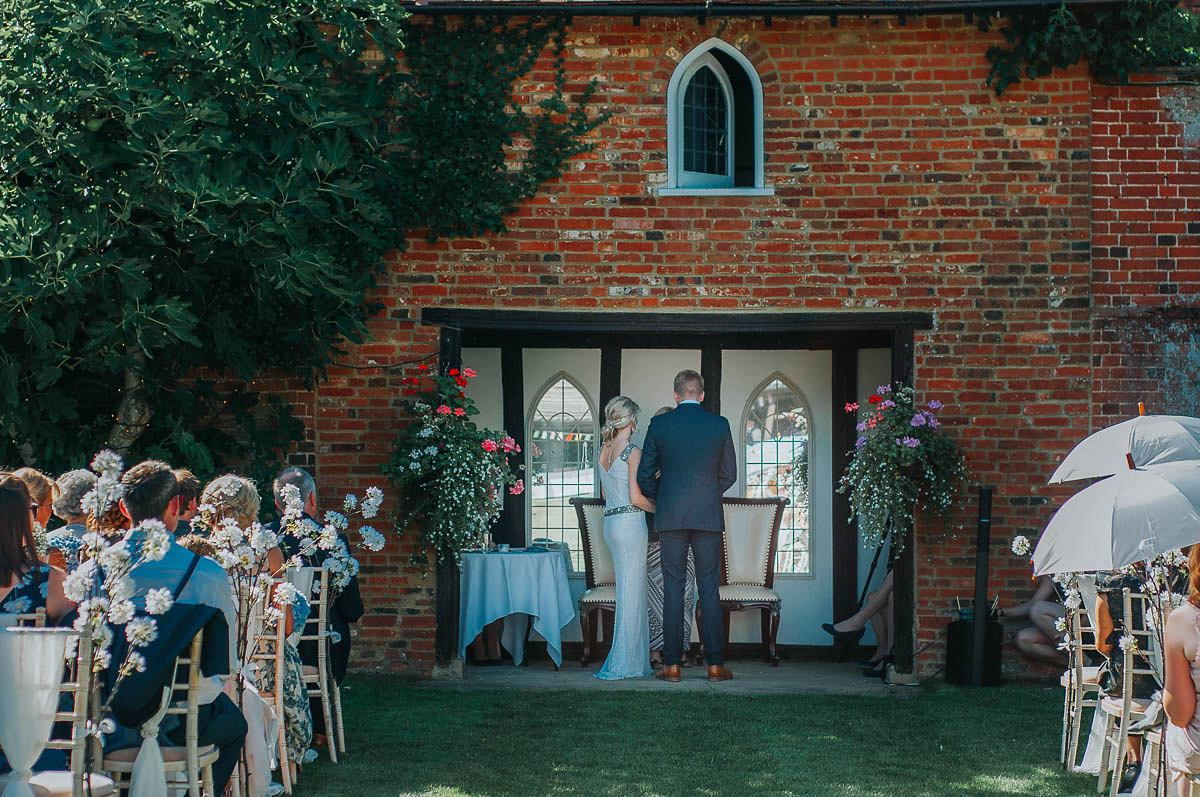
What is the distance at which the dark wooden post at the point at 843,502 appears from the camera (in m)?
10.3

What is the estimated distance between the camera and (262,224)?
732 cm

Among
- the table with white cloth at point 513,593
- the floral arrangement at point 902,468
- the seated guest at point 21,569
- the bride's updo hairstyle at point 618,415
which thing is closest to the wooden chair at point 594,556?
the table with white cloth at point 513,593

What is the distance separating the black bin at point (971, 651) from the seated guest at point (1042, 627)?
17cm

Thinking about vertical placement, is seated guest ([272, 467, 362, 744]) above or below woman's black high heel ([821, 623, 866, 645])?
above

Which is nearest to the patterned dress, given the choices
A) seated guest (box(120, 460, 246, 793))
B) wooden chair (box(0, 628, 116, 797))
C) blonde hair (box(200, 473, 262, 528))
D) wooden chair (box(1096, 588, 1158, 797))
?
blonde hair (box(200, 473, 262, 528))

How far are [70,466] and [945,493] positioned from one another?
5.59 metres

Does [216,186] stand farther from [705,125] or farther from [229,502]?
[705,125]

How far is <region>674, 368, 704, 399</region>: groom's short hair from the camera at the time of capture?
8.77m

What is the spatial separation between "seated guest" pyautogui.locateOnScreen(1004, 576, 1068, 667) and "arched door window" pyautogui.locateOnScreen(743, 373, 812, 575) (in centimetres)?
220

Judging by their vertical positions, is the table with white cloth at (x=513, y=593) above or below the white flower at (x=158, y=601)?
below

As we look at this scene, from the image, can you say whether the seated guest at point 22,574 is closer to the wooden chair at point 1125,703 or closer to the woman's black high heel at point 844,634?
the wooden chair at point 1125,703

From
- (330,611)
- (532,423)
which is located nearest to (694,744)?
(330,611)

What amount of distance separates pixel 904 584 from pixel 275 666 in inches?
181

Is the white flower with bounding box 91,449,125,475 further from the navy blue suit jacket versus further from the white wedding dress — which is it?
the white wedding dress
